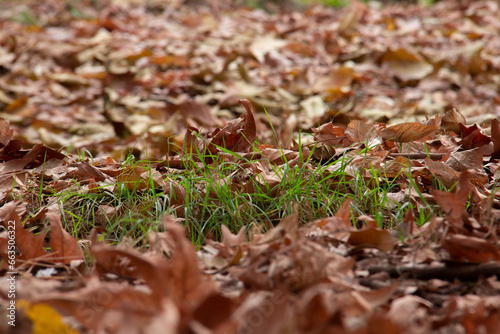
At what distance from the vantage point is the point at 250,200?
1751mm

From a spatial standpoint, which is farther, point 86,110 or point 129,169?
point 86,110

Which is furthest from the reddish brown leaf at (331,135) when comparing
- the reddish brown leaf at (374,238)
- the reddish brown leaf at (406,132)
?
the reddish brown leaf at (374,238)

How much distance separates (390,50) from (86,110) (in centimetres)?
286

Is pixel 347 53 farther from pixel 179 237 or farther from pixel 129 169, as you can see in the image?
pixel 179 237

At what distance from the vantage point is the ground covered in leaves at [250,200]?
3.52ft

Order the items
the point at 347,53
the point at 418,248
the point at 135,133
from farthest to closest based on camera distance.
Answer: the point at 347,53, the point at 135,133, the point at 418,248

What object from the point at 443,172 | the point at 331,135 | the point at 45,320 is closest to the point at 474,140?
the point at 443,172

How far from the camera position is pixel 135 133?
3.59 meters

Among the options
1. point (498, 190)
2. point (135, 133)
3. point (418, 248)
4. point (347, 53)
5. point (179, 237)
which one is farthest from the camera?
point (347, 53)

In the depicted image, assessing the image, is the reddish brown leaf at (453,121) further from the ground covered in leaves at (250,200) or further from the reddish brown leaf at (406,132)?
the reddish brown leaf at (406,132)

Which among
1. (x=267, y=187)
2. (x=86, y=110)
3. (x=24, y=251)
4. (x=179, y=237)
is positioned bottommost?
(x=86, y=110)

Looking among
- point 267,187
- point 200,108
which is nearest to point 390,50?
point 200,108

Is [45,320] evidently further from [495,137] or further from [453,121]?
[453,121]

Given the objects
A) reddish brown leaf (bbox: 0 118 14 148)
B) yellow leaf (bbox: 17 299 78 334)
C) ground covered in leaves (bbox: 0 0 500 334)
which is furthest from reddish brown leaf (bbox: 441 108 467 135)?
reddish brown leaf (bbox: 0 118 14 148)
